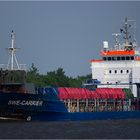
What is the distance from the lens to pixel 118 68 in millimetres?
92500

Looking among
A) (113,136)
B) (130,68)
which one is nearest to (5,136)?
(113,136)

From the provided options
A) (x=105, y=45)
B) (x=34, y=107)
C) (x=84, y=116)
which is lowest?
(x=84, y=116)

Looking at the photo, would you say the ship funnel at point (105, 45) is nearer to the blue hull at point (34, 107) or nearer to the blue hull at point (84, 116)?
the blue hull at point (84, 116)

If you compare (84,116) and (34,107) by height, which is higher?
(34,107)

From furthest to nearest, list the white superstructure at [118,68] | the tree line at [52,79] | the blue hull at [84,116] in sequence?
the tree line at [52,79], the white superstructure at [118,68], the blue hull at [84,116]

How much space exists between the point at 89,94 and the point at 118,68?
8.61 meters

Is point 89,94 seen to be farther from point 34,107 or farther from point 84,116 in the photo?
point 34,107

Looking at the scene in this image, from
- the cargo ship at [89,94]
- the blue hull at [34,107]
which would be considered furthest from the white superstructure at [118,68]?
the blue hull at [34,107]

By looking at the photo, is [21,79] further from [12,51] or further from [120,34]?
[120,34]

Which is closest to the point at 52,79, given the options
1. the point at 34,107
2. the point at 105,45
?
the point at 105,45

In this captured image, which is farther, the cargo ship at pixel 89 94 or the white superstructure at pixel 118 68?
the white superstructure at pixel 118 68

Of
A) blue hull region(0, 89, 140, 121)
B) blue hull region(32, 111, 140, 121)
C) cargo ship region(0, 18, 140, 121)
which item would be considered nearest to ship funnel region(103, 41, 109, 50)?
cargo ship region(0, 18, 140, 121)

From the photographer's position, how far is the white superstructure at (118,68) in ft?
303

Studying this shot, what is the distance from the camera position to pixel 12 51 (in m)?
78.2
